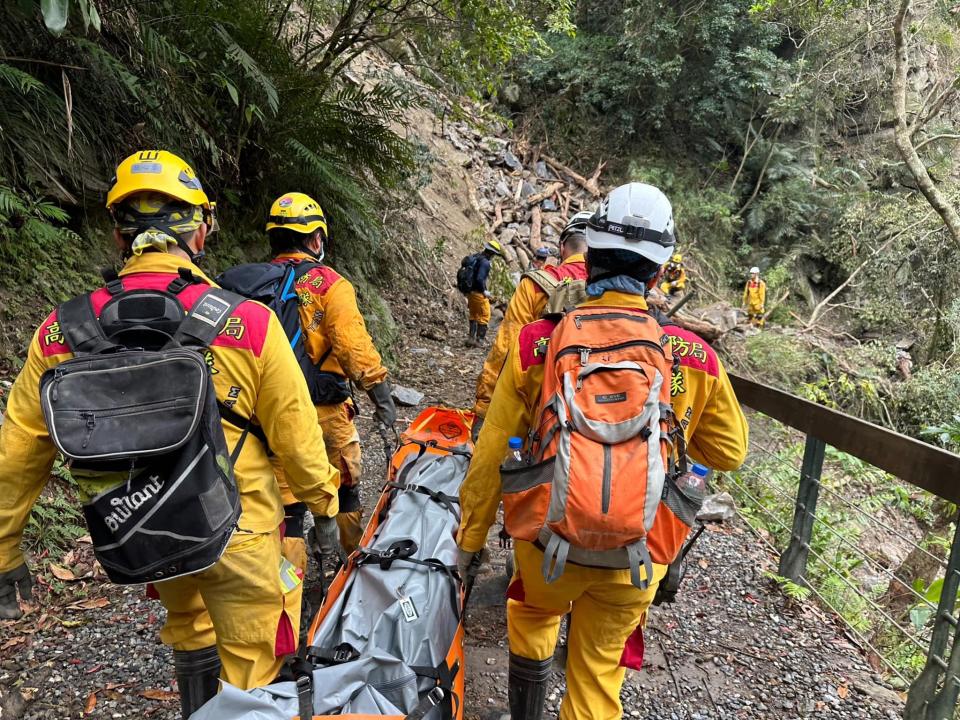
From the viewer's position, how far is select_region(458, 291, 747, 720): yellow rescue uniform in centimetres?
202

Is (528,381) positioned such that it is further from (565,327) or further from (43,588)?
(43,588)

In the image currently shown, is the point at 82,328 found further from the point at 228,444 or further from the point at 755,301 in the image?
the point at 755,301

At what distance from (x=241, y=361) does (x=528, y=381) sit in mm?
1002

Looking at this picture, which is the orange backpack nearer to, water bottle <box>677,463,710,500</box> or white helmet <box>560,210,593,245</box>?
water bottle <box>677,463,710,500</box>

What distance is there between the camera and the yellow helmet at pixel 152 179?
199cm

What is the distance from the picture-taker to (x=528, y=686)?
7.80 ft

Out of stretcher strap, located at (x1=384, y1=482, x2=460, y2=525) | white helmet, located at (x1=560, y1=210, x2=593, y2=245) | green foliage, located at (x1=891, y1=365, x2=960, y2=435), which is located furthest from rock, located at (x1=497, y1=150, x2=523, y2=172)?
stretcher strap, located at (x1=384, y1=482, x2=460, y2=525)

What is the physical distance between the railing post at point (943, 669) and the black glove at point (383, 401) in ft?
9.44

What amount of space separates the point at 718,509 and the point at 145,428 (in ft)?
14.4

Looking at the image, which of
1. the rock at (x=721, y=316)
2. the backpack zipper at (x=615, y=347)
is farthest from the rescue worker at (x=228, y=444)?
the rock at (x=721, y=316)

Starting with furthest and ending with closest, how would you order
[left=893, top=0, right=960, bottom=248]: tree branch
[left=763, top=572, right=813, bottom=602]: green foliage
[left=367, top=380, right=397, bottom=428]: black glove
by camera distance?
[left=893, top=0, right=960, bottom=248]: tree branch, [left=763, top=572, right=813, bottom=602]: green foliage, [left=367, top=380, right=397, bottom=428]: black glove

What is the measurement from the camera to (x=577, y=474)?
1.69 metres

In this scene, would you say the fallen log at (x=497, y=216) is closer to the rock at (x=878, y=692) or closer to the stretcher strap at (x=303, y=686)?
the rock at (x=878, y=692)

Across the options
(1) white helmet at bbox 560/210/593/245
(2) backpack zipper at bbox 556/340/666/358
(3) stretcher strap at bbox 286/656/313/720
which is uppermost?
(1) white helmet at bbox 560/210/593/245
